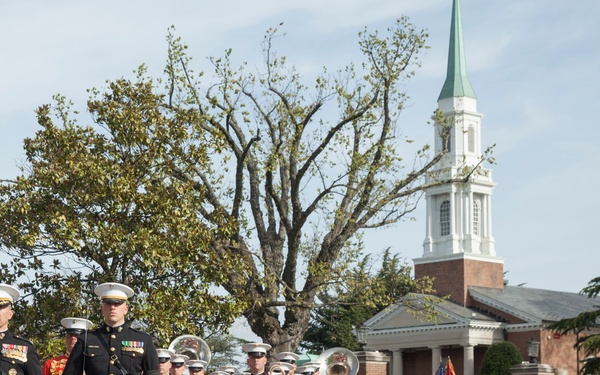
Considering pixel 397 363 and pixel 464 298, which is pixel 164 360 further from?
pixel 464 298

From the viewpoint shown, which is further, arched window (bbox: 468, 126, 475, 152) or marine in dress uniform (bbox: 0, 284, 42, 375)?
arched window (bbox: 468, 126, 475, 152)

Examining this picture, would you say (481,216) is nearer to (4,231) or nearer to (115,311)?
(4,231)

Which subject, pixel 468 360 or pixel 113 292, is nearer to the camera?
pixel 113 292

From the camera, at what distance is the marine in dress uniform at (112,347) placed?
923cm

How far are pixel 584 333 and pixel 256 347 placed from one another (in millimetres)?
48360

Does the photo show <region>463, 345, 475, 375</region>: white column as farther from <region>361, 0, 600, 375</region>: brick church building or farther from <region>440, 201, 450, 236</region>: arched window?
<region>440, 201, 450, 236</region>: arched window

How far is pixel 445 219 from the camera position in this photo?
6844 cm

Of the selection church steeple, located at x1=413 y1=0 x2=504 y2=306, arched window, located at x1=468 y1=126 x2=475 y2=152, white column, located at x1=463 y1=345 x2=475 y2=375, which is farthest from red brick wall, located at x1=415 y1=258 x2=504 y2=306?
arched window, located at x1=468 y1=126 x2=475 y2=152

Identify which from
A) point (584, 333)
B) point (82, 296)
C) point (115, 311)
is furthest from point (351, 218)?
point (584, 333)

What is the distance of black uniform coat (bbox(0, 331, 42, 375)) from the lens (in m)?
9.61

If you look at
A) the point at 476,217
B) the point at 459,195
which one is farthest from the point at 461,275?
the point at 459,195

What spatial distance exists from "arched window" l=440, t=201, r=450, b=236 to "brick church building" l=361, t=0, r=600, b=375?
0.19ft

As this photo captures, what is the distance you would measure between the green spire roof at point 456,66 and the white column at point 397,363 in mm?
14560

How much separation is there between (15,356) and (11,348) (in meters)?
0.08
